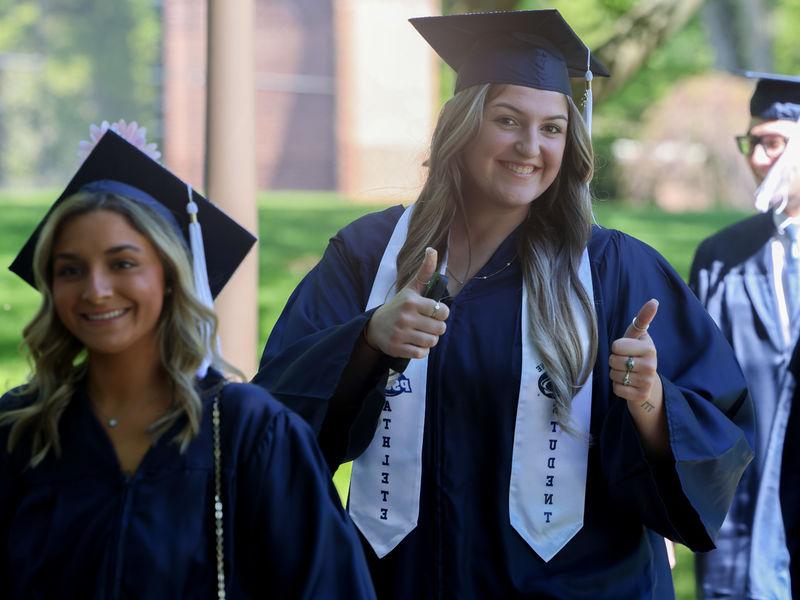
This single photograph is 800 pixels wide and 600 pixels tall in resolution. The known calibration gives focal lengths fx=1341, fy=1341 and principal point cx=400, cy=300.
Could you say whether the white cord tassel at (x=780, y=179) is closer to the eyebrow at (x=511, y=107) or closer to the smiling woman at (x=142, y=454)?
the eyebrow at (x=511, y=107)

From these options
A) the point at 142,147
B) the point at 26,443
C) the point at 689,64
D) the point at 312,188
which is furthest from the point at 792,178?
the point at 689,64

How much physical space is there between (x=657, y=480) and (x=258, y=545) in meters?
1.12

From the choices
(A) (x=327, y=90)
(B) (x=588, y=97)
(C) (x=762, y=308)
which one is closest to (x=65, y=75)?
(A) (x=327, y=90)

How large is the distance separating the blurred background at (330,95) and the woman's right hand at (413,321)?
12556 millimetres

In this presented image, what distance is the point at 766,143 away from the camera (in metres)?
5.60

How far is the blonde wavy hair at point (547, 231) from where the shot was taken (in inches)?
132

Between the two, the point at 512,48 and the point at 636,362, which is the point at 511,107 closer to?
the point at 512,48

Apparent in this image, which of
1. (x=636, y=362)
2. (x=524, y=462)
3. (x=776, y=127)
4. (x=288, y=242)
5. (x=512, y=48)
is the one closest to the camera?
(x=636, y=362)

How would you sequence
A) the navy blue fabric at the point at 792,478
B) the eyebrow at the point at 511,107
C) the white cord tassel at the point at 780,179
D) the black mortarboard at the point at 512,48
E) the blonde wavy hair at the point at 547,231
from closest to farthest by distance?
the blonde wavy hair at the point at 547,231, the eyebrow at the point at 511,107, the black mortarboard at the point at 512,48, the navy blue fabric at the point at 792,478, the white cord tassel at the point at 780,179

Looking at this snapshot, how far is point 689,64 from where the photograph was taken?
38.2 metres

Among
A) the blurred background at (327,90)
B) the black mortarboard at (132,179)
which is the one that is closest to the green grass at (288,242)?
the black mortarboard at (132,179)

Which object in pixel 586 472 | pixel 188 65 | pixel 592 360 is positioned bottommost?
pixel 586 472

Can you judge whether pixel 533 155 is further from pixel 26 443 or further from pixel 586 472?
pixel 26 443

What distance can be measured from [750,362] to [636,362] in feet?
8.82
